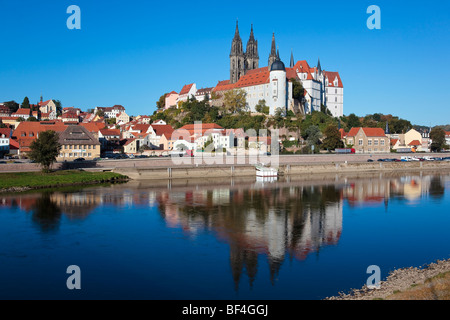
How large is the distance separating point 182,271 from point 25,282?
5808 mm

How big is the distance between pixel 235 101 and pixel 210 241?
225 feet

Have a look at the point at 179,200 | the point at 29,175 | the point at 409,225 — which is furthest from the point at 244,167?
the point at 409,225

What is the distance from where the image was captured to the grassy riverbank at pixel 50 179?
130 ft

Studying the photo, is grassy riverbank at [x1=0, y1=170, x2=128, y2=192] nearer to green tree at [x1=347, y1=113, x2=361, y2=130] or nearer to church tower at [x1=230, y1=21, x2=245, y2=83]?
green tree at [x1=347, y1=113, x2=361, y2=130]

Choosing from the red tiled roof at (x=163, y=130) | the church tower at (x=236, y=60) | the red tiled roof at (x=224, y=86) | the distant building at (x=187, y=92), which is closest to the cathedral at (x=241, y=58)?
the church tower at (x=236, y=60)

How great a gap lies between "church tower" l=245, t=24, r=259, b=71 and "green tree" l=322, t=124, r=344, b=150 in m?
38.1

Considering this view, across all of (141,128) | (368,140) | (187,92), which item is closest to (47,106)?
(187,92)

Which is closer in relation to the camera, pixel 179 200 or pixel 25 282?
pixel 25 282

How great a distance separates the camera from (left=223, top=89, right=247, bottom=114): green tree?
8862 centimetres

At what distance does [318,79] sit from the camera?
9750 centimetres

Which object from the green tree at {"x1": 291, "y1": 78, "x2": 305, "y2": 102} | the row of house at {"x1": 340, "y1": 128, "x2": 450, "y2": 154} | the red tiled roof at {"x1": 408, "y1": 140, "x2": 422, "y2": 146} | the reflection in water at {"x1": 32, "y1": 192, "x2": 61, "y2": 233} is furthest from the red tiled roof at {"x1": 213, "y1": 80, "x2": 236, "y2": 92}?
the reflection in water at {"x1": 32, "y1": 192, "x2": 61, "y2": 233}

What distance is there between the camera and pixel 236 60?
10344cm

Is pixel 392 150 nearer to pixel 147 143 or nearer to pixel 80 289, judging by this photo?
pixel 147 143
